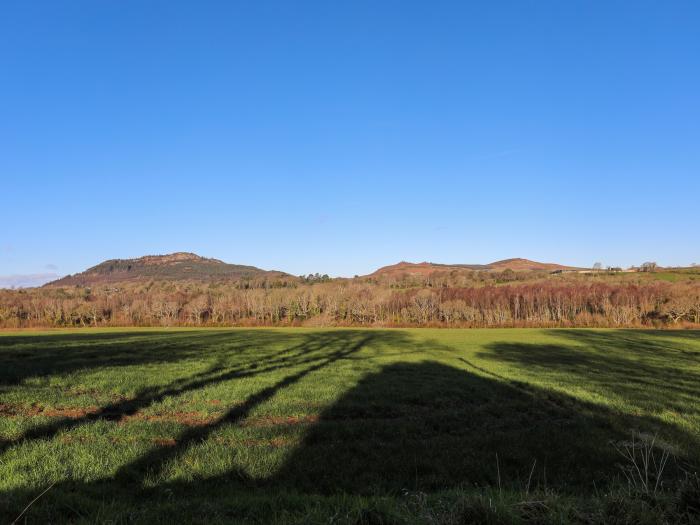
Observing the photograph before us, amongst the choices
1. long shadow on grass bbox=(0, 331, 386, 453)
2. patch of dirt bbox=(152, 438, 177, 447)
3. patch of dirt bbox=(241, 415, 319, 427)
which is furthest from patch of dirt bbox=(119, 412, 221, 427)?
patch of dirt bbox=(152, 438, 177, 447)

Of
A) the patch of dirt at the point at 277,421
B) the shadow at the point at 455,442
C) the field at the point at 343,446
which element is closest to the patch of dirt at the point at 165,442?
the field at the point at 343,446

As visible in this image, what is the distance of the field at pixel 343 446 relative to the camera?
5215mm

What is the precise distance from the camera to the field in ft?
17.1

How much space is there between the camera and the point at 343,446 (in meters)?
9.26

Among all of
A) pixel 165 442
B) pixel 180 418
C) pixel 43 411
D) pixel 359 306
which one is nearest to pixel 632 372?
pixel 180 418

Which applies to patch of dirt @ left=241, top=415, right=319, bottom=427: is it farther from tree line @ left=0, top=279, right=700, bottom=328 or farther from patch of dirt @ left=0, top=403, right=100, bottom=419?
tree line @ left=0, top=279, right=700, bottom=328

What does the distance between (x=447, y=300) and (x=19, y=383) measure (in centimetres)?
13296

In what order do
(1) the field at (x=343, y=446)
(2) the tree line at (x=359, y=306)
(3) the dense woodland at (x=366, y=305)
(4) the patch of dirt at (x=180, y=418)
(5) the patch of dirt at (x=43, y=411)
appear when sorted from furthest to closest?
(3) the dense woodland at (x=366, y=305) → (2) the tree line at (x=359, y=306) → (5) the patch of dirt at (x=43, y=411) → (4) the patch of dirt at (x=180, y=418) → (1) the field at (x=343, y=446)

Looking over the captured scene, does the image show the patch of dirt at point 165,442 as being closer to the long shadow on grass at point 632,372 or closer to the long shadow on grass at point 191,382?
the long shadow on grass at point 191,382

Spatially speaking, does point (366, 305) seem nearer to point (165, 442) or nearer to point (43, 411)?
point (43, 411)

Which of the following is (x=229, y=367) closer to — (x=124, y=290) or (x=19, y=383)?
(x=19, y=383)

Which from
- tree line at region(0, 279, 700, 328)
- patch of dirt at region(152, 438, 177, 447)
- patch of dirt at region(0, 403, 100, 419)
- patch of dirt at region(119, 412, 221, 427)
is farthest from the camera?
tree line at region(0, 279, 700, 328)

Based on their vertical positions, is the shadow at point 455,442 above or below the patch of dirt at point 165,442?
below

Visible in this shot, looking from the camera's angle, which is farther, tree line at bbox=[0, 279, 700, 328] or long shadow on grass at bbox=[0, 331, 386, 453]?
tree line at bbox=[0, 279, 700, 328]
